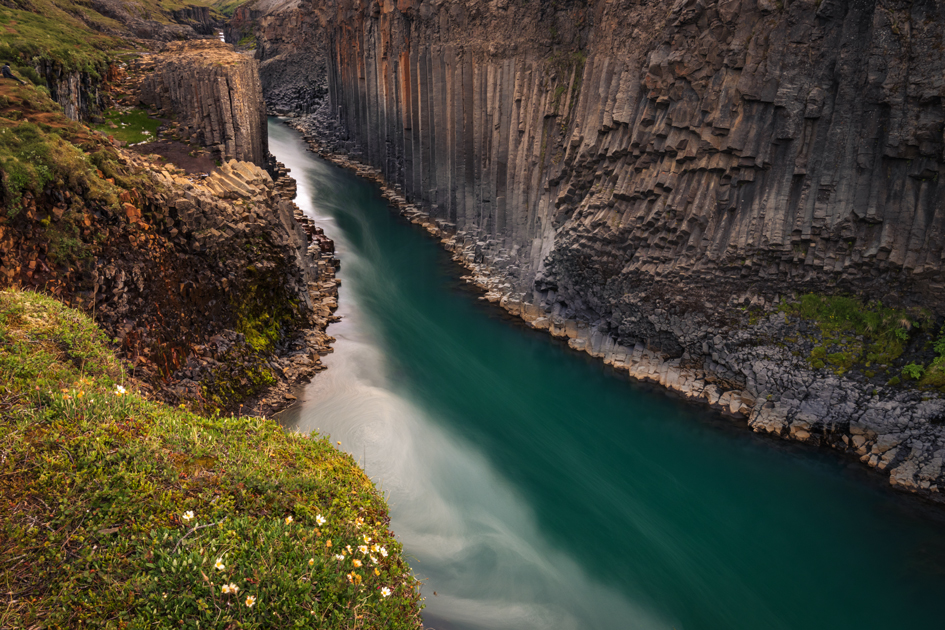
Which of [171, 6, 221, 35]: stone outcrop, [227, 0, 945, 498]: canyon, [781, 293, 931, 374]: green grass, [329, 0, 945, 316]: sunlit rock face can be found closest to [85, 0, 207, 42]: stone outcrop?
[171, 6, 221, 35]: stone outcrop

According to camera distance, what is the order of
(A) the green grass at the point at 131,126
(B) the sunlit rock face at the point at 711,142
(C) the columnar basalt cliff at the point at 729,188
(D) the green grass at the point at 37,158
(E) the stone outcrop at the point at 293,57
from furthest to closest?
(E) the stone outcrop at the point at 293,57, (A) the green grass at the point at 131,126, (C) the columnar basalt cliff at the point at 729,188, (B) the sunlit rock face at the point at 711,142, (D) the green grass at the point at 37,158

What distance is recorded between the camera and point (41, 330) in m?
7.81

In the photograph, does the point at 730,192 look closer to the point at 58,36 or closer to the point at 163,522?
the point at 163,522

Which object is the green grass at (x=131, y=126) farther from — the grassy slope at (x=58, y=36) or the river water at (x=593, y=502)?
the river water at (x=593, y=502)

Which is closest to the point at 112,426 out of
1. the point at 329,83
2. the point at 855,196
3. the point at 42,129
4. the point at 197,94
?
the point at 42,129

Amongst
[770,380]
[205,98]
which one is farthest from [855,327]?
[205,98]

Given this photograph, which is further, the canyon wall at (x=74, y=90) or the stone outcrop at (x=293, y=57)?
the stone outcrop at (x=293, y=57)

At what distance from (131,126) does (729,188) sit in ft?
67.5

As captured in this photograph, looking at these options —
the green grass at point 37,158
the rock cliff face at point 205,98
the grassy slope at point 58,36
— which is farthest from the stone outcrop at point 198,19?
the green grass at point 37,158

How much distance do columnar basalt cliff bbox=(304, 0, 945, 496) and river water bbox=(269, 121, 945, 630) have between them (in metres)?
1.37

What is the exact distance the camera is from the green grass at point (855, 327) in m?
14.3

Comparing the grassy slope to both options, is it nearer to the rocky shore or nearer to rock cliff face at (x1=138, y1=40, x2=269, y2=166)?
rock cliff face at (x1=138, y1=40, x2=269, y2=166)

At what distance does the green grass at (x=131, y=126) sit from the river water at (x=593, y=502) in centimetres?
981

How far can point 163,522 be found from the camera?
18.2 ft
